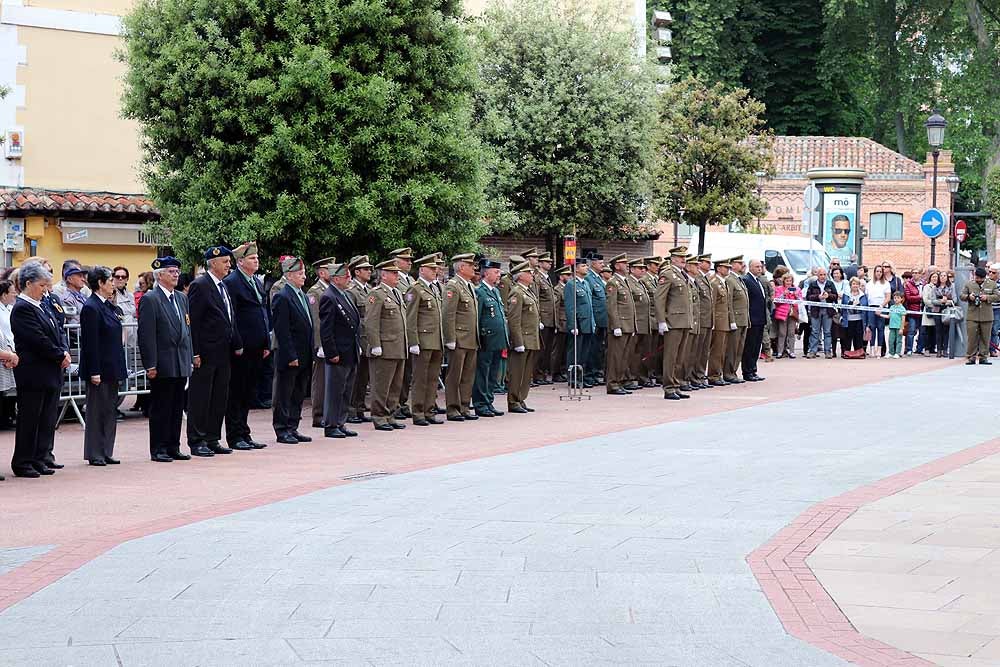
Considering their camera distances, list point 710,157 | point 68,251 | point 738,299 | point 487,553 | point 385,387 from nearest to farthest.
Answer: point 487,553 < point 385,387 < point 738,299 < point 68,251 < point 710,157

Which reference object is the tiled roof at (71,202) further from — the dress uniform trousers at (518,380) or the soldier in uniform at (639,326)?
the dress uniform trousers at (518,380)

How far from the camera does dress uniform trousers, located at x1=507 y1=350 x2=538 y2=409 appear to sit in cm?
1923

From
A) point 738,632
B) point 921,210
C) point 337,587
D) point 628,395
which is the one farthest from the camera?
point 921,210

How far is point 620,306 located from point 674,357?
4.27ft

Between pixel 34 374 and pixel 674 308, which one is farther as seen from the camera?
pixel 674 308

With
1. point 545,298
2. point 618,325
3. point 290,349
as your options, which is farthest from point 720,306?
point 290,349

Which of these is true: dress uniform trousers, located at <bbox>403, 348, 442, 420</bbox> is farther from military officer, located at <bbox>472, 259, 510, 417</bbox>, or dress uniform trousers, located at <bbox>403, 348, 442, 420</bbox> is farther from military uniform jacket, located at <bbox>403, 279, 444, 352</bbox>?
military officer, located at <bbox>472, 259, 510, 417</bbox>

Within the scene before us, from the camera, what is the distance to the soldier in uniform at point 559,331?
22656 millimetres

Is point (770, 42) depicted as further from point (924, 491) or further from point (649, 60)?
point (924, 491)

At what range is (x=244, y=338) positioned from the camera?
1527 centimetres

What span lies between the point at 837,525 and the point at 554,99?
59.9ft

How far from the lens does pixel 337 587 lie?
7.94 meters

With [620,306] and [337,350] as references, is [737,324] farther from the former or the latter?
[337,350]

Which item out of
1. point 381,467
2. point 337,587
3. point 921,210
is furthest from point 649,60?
point 921,210
